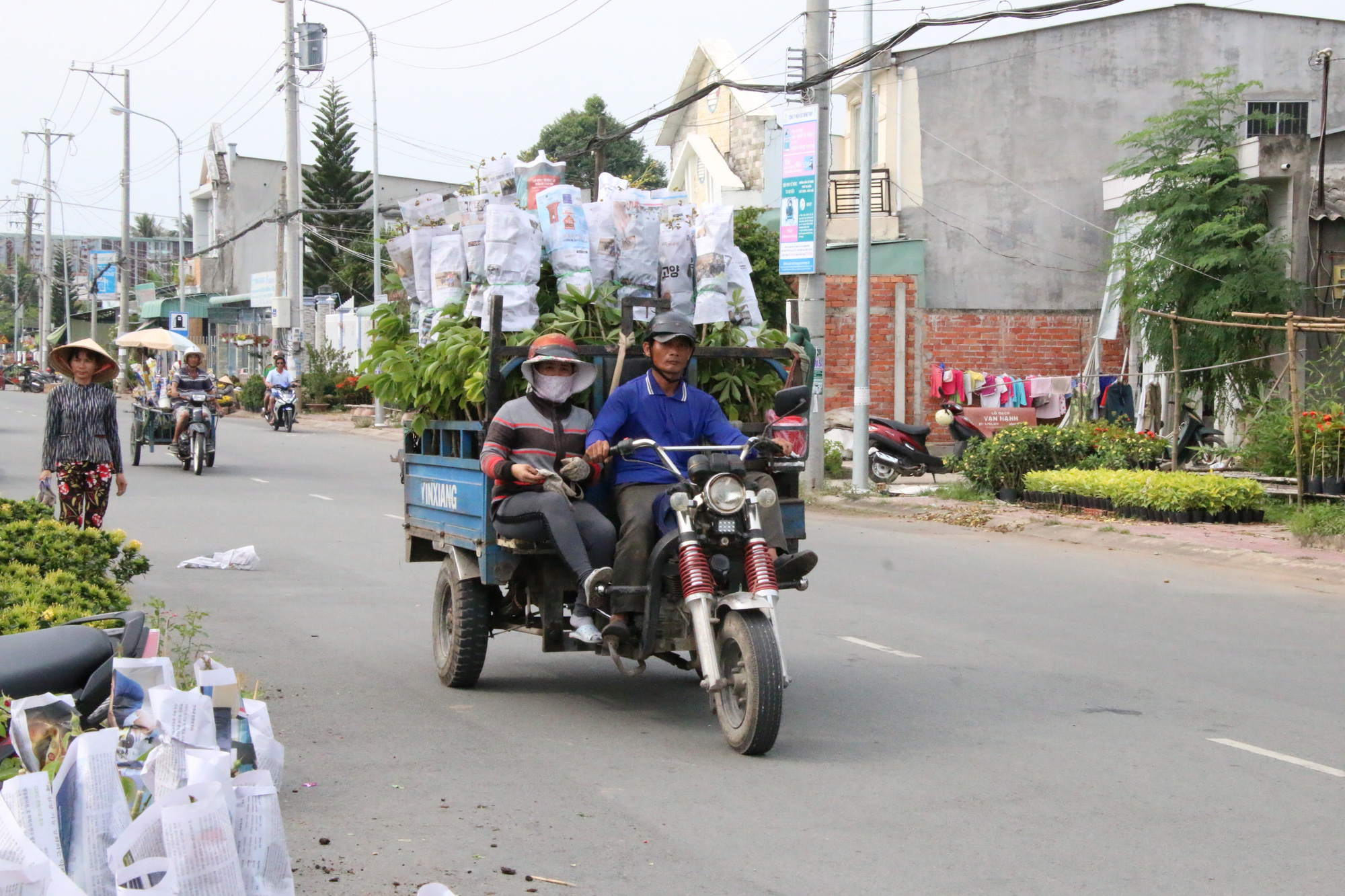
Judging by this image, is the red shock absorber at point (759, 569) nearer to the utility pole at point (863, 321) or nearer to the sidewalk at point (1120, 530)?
the sidewalk at point (1120, 530)

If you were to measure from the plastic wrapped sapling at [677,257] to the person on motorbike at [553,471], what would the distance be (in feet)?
3.03

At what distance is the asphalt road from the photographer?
14.7 feet

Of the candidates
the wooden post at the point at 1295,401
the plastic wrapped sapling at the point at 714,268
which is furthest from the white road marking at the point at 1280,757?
the wooden post at the point at 1295,401

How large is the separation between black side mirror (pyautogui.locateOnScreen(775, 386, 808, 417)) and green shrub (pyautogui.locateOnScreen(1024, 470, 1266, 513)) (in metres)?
9.54

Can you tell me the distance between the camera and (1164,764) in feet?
19.0

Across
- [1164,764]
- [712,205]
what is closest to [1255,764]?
[1164,764]

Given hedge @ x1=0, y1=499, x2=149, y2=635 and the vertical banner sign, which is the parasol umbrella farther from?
hedge @ x1=0, y1=499, x2=149, y2=635

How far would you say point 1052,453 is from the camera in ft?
57.0

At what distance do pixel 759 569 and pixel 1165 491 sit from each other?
33.8ft

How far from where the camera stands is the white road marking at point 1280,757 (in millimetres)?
5711

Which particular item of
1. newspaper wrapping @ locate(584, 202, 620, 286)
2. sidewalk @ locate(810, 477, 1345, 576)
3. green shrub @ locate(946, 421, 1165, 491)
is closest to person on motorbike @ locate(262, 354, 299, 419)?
sidewalk @ locate(810, 477, 1345, 576)

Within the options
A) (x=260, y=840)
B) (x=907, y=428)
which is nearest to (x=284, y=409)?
(x=907, y=428)

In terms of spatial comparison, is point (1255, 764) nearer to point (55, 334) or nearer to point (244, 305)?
point (244, 305)

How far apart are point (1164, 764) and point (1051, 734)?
62 cm
